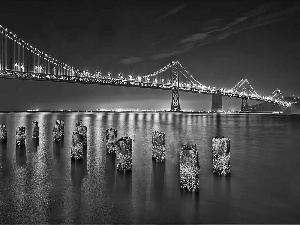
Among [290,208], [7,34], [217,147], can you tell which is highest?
[7,34]

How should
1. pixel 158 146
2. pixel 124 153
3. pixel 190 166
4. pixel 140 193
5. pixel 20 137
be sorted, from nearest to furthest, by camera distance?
pixel 190 166, pixel 140 193, pixel 124 153, pixel 158 146, pixel 20 137

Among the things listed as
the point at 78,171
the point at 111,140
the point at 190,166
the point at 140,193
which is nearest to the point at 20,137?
the point at 111,140

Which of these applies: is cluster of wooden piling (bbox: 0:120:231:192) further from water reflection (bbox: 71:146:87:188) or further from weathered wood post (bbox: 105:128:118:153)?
water reflection (bbox: 71:146:87:188)

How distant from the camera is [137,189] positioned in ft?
19.8

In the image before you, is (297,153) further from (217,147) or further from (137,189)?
(137,189)

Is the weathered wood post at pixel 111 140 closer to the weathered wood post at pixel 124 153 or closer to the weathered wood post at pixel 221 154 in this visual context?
the weathered wood post at pixel 124 153

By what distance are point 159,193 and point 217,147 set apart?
1731 mm

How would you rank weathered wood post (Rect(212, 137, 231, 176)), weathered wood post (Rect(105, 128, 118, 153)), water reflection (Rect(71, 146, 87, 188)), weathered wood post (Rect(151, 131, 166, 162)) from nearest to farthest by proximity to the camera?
weathered wood post (Rect(212, 137, 231, 176)) → water reflection (Rect(71, 146, 87, 188)) → weathered wood post (Rect(151, 131, 166, 162)) → weathered wood post (Rect(105, 128, 118, 153))

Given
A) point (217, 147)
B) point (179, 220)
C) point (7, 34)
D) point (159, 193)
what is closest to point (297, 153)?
point (217, 147)

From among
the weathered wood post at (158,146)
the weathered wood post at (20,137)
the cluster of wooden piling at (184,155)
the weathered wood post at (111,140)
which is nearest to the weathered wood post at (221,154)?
the cluster of wooden piling at (184,155)

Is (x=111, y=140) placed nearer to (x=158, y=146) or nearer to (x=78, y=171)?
(x=158, y=146)

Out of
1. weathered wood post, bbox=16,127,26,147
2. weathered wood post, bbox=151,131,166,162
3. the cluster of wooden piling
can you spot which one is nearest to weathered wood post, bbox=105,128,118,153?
the cluster of wooden piling

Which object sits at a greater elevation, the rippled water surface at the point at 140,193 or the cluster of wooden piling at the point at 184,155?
the cluster of wooden piling at the point at 184,155

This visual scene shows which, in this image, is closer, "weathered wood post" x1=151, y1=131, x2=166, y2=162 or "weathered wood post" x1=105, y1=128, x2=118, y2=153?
"weathered wood post" x1=151, y1=131, x2=166, y2=162
